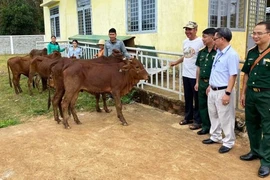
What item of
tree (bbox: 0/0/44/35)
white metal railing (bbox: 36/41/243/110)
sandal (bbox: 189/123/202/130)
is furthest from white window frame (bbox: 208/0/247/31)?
tree (bbox: 0/0/44/35)

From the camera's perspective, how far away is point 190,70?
183 inches

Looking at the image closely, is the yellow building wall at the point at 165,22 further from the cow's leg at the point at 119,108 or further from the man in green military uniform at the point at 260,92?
the man in green military uniform at the point at 260,92

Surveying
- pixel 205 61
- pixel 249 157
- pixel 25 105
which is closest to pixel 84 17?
pixel 25 105

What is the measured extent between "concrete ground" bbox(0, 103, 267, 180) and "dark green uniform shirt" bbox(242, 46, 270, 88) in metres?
1.03

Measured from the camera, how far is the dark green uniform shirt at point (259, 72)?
3.03 m

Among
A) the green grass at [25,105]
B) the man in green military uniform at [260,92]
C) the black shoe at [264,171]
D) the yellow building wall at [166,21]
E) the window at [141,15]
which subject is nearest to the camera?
the man in green military uniform at [260,92]

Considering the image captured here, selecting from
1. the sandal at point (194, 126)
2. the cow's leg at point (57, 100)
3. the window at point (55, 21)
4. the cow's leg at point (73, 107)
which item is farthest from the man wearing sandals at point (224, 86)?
the window at point (55, 21)

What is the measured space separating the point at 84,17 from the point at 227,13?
7334 mm

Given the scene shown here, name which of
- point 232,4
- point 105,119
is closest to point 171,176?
point 105,119

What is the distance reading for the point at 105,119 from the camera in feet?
17.9

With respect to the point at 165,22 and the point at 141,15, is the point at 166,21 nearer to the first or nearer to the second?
the point at 165,22

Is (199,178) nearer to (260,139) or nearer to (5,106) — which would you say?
(260,139)

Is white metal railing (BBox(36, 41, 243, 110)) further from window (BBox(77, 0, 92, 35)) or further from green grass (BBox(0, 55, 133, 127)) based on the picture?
window (BBox(77, 0, 92, 35))

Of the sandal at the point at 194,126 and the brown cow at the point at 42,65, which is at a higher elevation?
the brown cow at the point at 42,65
